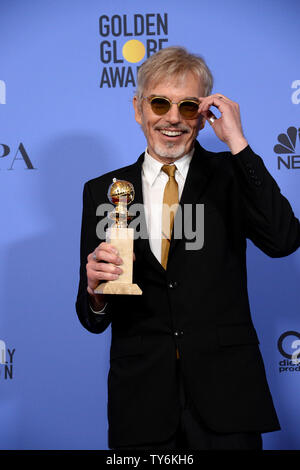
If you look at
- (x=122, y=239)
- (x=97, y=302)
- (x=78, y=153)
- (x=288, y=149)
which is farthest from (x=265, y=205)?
(x=78, y=153)

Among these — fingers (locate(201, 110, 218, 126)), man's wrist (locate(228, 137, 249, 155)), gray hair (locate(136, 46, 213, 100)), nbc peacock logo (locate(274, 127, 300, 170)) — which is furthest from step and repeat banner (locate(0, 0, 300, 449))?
man's wrist (locate(228, 137, 249, 155))

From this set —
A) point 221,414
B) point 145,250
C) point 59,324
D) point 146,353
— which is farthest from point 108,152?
point 221,414

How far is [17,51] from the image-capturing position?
108 inches

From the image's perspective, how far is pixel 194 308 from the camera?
5.10ft

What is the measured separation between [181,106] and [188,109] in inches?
0.9

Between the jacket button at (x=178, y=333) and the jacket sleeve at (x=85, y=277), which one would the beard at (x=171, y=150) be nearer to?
the jacket sleeve at (x=85, y=277)

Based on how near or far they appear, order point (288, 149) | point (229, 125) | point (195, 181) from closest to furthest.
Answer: point (229, 125) → point (195, 181) → point (288, 149)

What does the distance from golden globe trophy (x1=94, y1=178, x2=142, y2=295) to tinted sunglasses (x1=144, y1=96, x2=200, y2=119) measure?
0.32 metres

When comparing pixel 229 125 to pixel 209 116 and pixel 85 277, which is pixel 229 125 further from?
pixel 85 277

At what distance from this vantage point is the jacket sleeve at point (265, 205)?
151 cm

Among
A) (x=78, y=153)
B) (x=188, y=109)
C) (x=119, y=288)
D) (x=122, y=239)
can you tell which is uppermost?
(x=78, y=153)

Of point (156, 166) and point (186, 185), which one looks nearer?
point (186, 185)

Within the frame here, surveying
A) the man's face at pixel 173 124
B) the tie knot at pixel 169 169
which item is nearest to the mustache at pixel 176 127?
the man's face at pixel 173 124

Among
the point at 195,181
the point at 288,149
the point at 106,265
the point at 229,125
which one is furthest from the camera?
the point at 288,149
